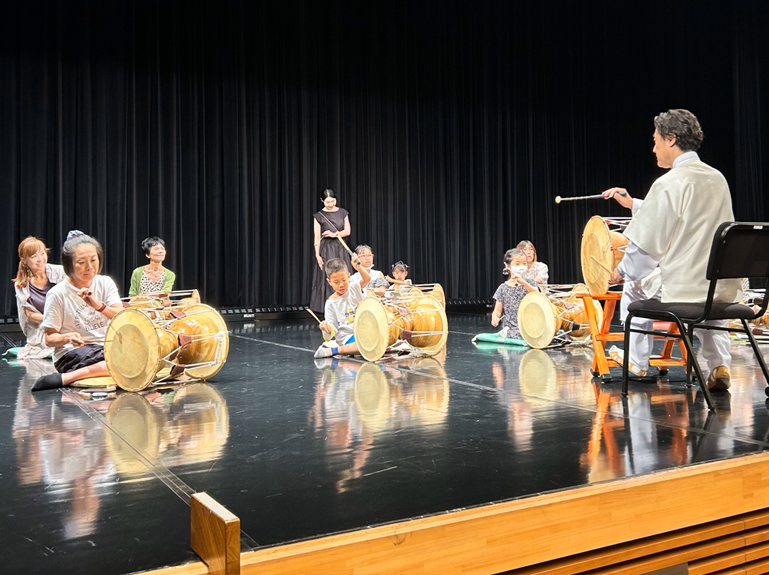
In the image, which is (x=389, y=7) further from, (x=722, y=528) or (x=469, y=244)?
(x=722, y=528)

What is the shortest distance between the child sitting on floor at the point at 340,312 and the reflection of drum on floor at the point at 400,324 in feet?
0.93

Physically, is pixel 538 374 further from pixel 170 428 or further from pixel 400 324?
pixel 170 428

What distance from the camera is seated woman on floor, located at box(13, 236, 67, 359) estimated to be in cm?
542

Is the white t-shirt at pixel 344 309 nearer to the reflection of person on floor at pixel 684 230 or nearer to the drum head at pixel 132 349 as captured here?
the drum head at pixel 132 349

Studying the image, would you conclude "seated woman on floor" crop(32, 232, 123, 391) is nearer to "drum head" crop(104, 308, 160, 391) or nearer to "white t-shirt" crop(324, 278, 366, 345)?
"drum head" crop(104, 308, 160, 391)

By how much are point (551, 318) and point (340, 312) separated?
1594 mm

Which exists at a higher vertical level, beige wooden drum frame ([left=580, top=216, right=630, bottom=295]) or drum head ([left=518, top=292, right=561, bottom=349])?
beige wooden drum frame ([left=580, top=216, right=630, bottom=295])

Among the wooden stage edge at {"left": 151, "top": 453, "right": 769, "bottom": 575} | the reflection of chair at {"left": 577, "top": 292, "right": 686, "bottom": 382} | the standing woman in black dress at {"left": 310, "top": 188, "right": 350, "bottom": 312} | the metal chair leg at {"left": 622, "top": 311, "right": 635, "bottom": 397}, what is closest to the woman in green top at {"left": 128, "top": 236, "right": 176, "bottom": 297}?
→ the standing woman in black dress at {"left": 310, "top": 188, "right": 350, "bottom": 312}

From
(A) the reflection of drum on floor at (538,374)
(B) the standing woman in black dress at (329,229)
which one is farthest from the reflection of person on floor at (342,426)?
(B) the standing woman in black dress at (329,229)

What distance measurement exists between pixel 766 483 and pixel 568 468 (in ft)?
1.98

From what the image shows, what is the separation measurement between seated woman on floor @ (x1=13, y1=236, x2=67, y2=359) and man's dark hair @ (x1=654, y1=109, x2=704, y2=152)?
14.0 ft

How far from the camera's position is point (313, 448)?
102 inches

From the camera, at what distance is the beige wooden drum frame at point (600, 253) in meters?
3.82

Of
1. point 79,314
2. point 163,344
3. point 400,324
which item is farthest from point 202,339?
point 400,324
